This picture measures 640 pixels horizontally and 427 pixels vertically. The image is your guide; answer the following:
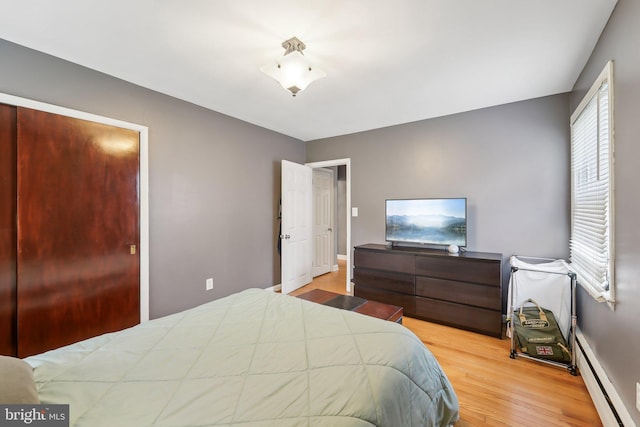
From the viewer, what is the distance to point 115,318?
7.79 feet

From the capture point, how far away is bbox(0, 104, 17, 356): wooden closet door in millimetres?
1860

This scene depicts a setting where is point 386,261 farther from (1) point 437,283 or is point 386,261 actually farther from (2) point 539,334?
(2) point 539,334

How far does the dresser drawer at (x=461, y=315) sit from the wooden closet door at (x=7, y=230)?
3595mm

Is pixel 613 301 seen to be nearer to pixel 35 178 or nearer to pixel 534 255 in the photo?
pixel 534 255

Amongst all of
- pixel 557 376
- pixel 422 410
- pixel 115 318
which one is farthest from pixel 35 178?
pixel 557 376

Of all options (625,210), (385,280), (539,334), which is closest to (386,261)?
(385,280)

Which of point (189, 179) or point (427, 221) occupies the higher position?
point (189, 179)

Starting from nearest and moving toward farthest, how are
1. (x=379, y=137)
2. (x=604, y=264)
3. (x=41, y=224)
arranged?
(x=604, y=264)
(x=41, y=224)
(x=379, y=137)

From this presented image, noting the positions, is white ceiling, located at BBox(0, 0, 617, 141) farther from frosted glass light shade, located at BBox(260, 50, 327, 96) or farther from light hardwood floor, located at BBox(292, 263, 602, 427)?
light hardwood floor, located at BBox(292, 263, 602, 427)

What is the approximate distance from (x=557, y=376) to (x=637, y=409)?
0.89 metres

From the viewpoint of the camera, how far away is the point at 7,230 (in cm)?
188

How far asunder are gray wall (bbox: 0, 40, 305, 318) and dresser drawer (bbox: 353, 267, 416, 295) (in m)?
1.37

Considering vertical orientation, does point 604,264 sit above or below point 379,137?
below

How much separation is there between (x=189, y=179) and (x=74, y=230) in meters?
1.10
